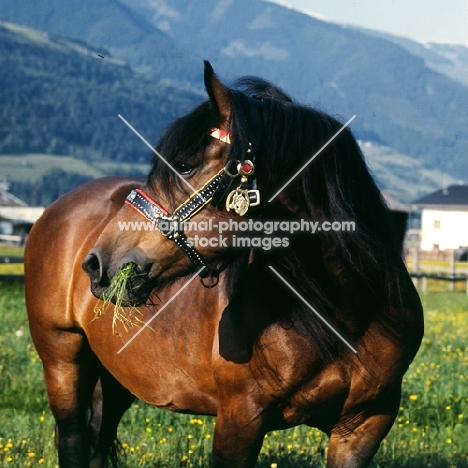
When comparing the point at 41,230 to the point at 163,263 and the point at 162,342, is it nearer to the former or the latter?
the point at 162,342

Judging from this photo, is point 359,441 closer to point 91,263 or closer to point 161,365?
point 161,365

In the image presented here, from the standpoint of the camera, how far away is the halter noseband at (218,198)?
127 inches

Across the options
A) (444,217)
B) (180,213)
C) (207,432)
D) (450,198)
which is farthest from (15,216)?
(180,213)

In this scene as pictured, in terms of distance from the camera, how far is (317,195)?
347 centimetres

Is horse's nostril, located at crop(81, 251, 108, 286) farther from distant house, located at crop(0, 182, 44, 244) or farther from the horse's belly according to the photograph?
distant house, located at crop(0, 182, 44, 244)

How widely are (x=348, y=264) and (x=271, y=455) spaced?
2.58m

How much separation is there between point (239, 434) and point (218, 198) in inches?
43.6

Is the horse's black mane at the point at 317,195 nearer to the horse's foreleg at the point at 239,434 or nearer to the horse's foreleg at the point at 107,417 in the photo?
the horse's foreleg at the point at 239,434

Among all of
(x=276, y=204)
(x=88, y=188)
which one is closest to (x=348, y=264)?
(x=276, y=204)

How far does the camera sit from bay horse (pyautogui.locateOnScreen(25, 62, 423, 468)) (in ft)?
10.7

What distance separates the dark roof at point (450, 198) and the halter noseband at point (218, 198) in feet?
285

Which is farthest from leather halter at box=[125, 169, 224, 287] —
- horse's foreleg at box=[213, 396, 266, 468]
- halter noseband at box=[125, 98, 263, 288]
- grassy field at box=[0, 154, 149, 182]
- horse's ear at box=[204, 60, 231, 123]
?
grassy field at box=[0, 154, 149, 182]

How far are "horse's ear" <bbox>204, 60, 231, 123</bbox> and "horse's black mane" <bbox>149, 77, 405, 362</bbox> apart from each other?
3 cm
